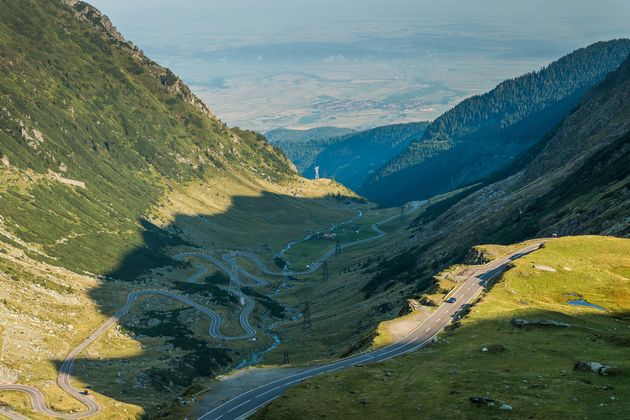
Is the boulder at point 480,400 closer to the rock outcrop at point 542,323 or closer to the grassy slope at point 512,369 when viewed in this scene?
the grassy slope at point 512,369

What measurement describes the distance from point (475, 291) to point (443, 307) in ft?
32.2

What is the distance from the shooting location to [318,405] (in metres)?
78.3

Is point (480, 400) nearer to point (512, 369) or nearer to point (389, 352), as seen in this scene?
point (512, 369)

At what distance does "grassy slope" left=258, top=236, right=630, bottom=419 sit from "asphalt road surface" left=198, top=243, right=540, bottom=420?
573 centimetres

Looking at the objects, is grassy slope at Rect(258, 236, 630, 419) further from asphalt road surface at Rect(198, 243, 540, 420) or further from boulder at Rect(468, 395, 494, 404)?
asphalt road surface at Rect(198, 243, 540, 420)

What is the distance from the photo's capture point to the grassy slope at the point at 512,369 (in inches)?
2793

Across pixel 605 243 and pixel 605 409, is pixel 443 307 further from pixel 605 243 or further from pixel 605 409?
pixel 605 409

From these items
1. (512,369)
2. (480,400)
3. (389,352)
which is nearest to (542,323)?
(389,352)

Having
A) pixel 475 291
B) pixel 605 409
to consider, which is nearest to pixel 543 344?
pixel 605 409

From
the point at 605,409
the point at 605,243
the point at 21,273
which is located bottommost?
the point at 605,409

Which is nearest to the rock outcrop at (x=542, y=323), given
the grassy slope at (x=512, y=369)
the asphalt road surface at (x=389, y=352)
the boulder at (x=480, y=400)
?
the grassy slope at (x=512, y=369)

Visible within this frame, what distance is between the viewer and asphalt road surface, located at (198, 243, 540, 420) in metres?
90.2

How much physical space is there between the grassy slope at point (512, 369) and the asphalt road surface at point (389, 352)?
573 centimetres

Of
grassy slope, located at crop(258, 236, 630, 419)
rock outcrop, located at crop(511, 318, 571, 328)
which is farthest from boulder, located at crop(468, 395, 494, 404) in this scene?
rock outcrop, located at crop(511, 318, 571, 328)
